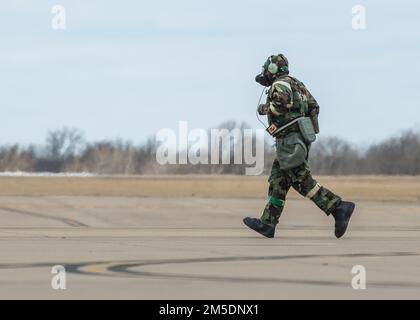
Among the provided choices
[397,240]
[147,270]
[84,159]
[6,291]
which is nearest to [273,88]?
[397,240]

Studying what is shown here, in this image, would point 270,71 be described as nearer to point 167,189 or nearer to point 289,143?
point 289,143

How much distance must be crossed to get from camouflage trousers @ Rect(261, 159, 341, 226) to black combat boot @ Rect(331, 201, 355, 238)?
59 millimetres

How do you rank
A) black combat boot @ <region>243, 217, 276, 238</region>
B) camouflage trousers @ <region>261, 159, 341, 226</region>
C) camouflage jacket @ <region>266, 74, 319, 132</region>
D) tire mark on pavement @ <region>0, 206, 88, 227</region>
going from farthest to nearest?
tire mark on pavement @ <region>0, 206, 88, 227</region> < black combat boot @ <region>243, 217, 276, 238</region> < camouflage trousers @ <region>261, 159, 341, 226</region> < camouflage jacket @ <region>266, 74, 319, 132</region>

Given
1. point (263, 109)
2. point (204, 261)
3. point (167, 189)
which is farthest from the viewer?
point (167, 189)

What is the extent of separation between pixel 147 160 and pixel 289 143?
84.9 metres

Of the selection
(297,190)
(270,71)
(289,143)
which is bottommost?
(297,190)

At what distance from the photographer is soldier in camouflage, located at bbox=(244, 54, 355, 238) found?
13039 mm

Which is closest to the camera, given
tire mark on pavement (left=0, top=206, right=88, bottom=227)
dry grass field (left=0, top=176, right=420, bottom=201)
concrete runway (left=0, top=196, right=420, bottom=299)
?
concrete runway (left=0, top=196, right=420, bottom=299)

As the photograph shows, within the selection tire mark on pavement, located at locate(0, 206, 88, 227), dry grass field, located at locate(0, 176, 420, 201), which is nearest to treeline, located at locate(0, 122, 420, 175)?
dry grass field, located at locate(0, 176, 420, 201)

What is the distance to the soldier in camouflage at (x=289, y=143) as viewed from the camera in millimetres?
13039

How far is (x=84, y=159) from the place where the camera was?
94.5 meters

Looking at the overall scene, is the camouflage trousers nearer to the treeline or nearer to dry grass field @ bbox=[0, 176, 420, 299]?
dry grass field @ bbox=[0, 176, 420, 299]

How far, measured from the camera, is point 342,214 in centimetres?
1311

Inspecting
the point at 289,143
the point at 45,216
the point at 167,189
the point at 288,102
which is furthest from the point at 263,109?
the point at 167,189
